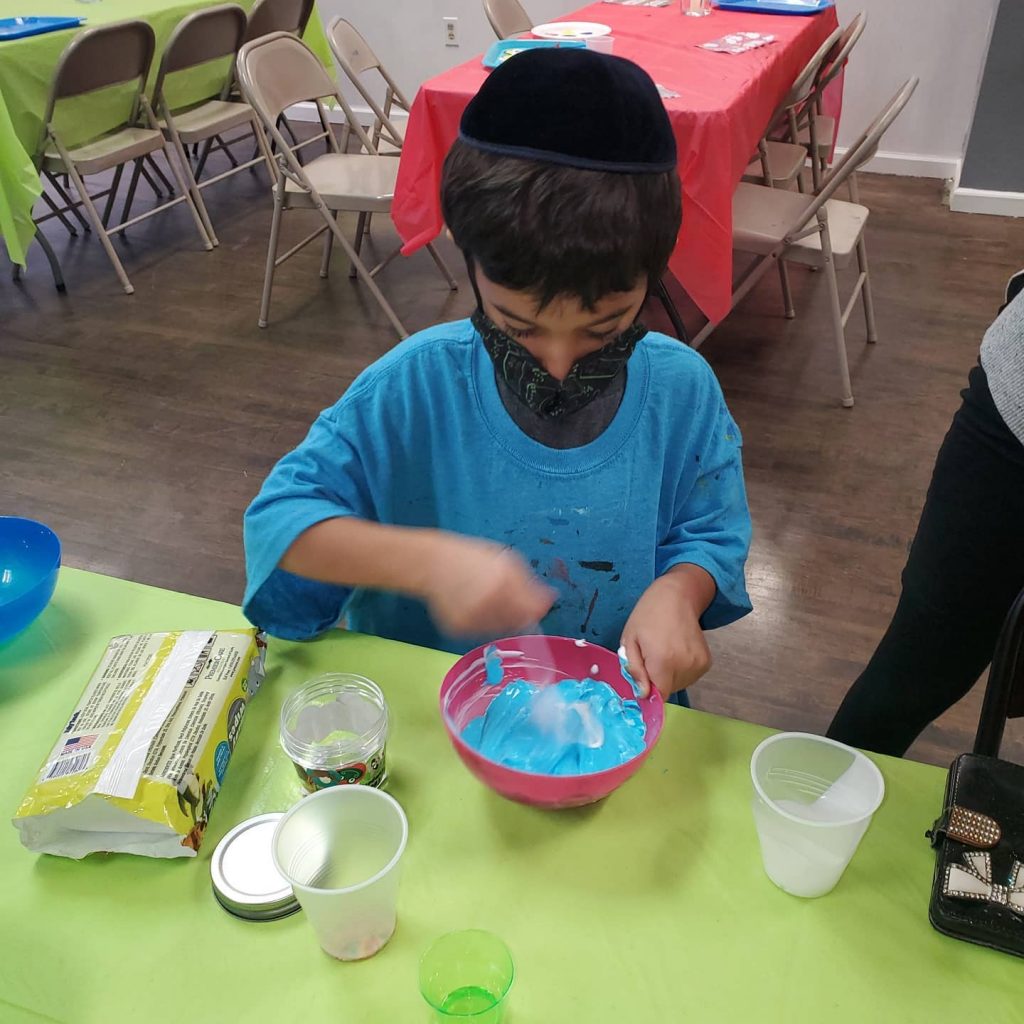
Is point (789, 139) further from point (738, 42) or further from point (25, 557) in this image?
point (25, 557)

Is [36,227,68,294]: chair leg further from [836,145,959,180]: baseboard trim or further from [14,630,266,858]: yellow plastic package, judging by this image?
[836,145,959,180]: baseboard trim

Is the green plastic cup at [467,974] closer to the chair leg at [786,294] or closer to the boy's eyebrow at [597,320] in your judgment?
the boy's eyebrow at [597,320]

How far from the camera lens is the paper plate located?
270cm

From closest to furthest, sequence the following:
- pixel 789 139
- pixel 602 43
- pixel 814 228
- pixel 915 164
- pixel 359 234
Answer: pixel 814 228
pixel 602 43
pixel 359 234
pixel 789 139
pixel 915 164

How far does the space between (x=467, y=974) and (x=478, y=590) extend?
10.8 inches

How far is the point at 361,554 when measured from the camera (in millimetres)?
759

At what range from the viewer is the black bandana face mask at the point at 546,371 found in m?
0.76

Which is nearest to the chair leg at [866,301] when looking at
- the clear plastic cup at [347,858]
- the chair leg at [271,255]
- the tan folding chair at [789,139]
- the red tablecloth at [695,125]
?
the tan folding chair at [789,139]

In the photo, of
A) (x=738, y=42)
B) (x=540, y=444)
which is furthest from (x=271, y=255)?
(x=540, y=444)

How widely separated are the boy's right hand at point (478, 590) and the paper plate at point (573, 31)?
247cm

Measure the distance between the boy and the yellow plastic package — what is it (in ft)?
0.27

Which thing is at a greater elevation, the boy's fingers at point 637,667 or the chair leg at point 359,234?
the boy's fingers at point 637,667

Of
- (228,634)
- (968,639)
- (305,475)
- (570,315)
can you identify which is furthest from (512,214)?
(968,639)

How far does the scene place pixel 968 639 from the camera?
1.06 m
